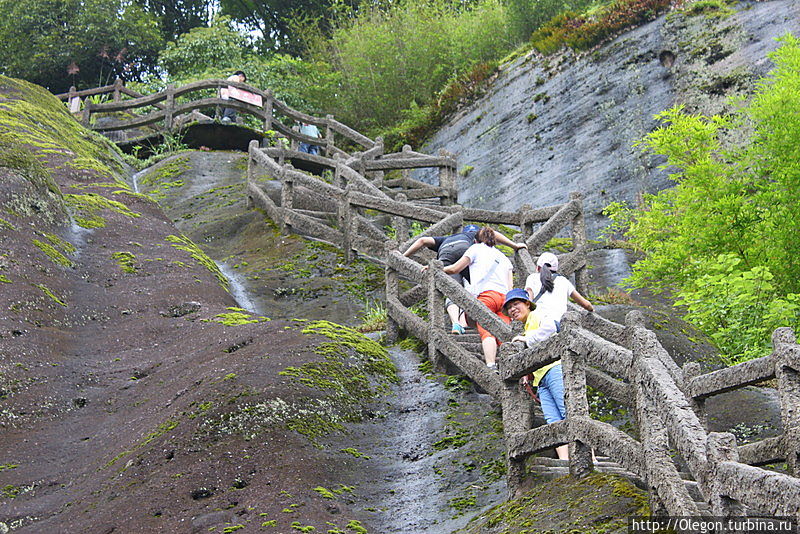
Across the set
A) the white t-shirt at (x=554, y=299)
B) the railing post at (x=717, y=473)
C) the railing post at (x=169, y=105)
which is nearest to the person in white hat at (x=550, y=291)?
the white t-shirt at (x=554, y=299)

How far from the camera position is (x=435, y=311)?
34.4ft

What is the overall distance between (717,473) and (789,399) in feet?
5.82

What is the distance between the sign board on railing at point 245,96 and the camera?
2652 centimetres

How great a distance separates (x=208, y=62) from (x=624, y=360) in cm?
3350

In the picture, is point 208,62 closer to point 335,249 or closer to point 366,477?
point 335,249

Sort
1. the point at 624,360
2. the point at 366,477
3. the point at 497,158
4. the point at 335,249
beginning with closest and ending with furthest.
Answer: the point at 624,360 → the point at 366,477 → the point at 335,249 → the point at 497,158

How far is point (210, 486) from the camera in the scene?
7.32m

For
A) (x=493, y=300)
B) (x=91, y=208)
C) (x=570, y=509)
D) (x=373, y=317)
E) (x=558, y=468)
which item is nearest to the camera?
(x=570, y=509)

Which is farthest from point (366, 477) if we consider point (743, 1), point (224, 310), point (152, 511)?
point (743, 1)

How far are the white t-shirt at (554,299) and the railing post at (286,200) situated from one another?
9090 mm

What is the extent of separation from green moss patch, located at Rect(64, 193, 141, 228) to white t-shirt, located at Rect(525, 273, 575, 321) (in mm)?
8871

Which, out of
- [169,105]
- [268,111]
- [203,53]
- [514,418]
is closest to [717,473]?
[514,418]

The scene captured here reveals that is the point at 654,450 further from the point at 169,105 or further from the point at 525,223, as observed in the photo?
the point at 169,105

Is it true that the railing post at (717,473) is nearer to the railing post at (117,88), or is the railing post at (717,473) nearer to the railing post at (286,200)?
the railing post at (286,200)
